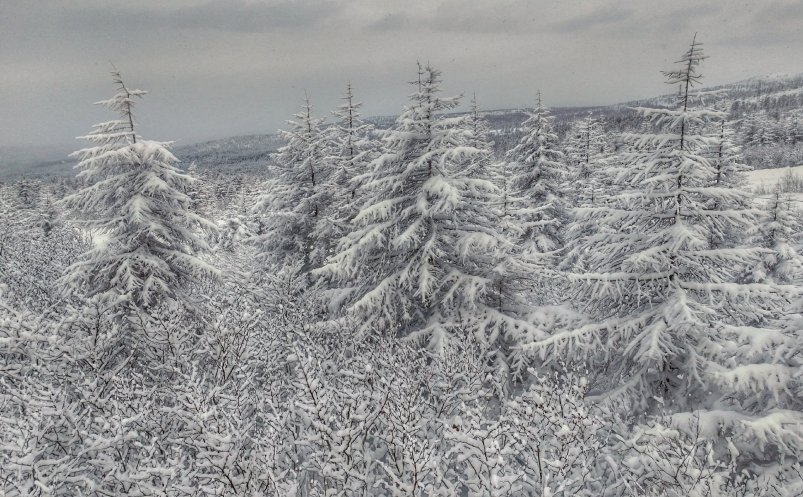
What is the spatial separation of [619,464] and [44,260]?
28378 millimetres

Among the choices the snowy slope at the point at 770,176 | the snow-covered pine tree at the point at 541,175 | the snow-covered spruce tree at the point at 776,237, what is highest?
the snow-covered pine tree at the point at 541,175

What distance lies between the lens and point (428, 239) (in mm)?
12211

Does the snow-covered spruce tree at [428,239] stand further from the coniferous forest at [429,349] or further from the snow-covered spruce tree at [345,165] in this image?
the snow-covered spruce tree at [345,165]

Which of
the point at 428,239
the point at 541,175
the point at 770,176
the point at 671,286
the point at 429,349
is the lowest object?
the point at 770,176

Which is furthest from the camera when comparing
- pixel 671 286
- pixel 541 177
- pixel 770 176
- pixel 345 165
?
pixel 770 176

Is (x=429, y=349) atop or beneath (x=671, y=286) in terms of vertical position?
beneath

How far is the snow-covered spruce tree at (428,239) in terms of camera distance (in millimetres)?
11578

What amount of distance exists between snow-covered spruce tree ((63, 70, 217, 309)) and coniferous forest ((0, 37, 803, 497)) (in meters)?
0.10

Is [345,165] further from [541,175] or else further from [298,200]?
[541,175]

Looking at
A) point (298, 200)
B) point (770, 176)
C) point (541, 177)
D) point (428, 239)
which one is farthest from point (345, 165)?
point (770, 176)

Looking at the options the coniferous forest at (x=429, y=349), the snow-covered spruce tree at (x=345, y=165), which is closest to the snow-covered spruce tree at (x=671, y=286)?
the coniferous forest at (x=429, y=349)

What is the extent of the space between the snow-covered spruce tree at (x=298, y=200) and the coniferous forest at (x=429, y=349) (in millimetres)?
1172

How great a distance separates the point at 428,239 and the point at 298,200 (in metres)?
9.10

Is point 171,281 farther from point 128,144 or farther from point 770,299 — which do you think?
point 770,299
